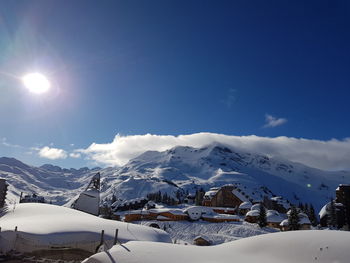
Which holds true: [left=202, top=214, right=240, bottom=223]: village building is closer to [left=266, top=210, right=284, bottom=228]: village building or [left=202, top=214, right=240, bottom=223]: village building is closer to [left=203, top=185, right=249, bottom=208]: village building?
[left=266, top=210, right=284, bottom=228]: village building

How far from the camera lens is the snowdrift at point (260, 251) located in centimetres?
944

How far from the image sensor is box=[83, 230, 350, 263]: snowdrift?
A: 944 cm

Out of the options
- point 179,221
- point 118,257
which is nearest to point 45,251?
point 118,257

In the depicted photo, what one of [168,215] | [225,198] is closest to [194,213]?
[168,215]

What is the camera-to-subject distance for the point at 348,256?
8.73 meters

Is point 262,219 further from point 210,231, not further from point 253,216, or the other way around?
point 210,231

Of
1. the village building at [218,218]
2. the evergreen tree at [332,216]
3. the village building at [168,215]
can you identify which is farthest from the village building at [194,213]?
the evergreen tree at [332,216]

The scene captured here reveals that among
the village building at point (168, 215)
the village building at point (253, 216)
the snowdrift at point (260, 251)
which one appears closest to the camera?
the snowdrift at point (260, 251)

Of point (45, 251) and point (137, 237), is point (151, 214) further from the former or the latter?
point (45, 251)

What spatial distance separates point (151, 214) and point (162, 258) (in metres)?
73.0

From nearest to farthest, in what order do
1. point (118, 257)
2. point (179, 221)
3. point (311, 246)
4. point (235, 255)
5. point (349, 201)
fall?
point (311, 246) → point (235, 255) → point (118, 257) → point (349, 201) → point (179, 221)

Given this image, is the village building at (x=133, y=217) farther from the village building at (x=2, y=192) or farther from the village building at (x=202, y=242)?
the village building at (x=2, y=192)

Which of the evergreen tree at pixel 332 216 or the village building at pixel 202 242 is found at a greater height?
the evergreen tree at pixel 332 216

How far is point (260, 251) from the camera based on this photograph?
431 inches
